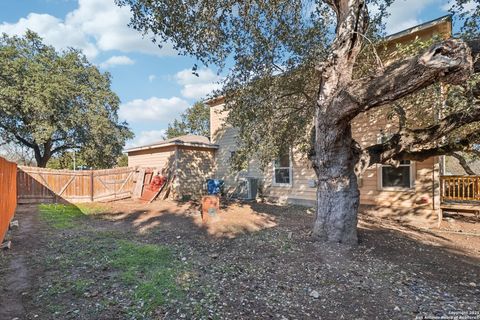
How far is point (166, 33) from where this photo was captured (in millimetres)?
5473

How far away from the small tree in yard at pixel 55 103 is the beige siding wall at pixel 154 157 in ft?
16.6

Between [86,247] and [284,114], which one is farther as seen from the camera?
[284,114]

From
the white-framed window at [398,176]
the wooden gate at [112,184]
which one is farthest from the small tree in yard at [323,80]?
the wooden gate at [112,184]

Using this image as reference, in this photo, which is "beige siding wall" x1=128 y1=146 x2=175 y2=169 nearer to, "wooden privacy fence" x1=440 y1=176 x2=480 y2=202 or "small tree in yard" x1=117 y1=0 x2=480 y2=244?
"small tree in yard" x1=117 y1=0 x2=480 y2=244

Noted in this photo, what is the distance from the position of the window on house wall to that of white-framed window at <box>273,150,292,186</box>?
363cm

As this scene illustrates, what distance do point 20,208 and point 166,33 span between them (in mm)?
9247

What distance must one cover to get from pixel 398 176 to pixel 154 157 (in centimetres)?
1139

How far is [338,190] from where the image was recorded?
5.03 m

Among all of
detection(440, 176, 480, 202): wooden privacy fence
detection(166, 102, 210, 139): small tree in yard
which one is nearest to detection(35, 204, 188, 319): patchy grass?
detection(440, 176, 480, 202): wooden privacy fence

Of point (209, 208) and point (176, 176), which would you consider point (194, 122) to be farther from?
point (209, 208)

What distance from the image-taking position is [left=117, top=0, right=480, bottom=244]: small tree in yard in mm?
3646

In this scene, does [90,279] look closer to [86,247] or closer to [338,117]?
[86,247]

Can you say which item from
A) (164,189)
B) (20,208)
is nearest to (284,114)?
(164,189)

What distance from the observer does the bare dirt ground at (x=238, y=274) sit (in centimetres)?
298
